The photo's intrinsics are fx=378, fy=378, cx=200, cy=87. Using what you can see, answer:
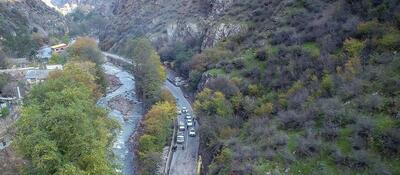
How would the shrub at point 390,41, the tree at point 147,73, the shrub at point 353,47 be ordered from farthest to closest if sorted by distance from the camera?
the tree at point 147,73 → the shrub at point 353,47 → the shrub at point 390,41

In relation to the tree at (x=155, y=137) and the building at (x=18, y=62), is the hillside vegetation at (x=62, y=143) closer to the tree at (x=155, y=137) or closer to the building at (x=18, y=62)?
the tree at (x=155, y=137)

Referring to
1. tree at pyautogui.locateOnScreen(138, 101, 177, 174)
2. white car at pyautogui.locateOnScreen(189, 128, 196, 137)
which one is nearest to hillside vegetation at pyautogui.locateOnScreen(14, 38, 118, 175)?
tree at pyautogui.locateOnScreen(138, 101, 177, 174)

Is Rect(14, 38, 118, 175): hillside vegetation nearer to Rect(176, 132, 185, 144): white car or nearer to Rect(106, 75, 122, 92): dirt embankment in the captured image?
Rect(176, 132, 185, 144): white car

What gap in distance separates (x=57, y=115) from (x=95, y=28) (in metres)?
116

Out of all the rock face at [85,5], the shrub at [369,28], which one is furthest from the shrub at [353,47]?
the rock face at [85,5]

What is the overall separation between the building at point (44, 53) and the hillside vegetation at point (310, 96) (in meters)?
45.9

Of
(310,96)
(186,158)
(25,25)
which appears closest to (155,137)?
(186,158)

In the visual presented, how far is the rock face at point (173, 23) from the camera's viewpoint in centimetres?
5753

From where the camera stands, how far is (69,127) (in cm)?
2491

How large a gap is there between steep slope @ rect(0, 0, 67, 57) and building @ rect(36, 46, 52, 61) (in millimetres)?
1992

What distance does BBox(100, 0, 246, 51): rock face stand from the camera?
189ft

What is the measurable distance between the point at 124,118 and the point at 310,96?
28398 mm

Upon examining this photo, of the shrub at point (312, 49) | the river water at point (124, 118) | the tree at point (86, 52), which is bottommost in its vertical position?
the river water at point (124, 118)

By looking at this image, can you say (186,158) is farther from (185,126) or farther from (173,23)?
(173,23)
